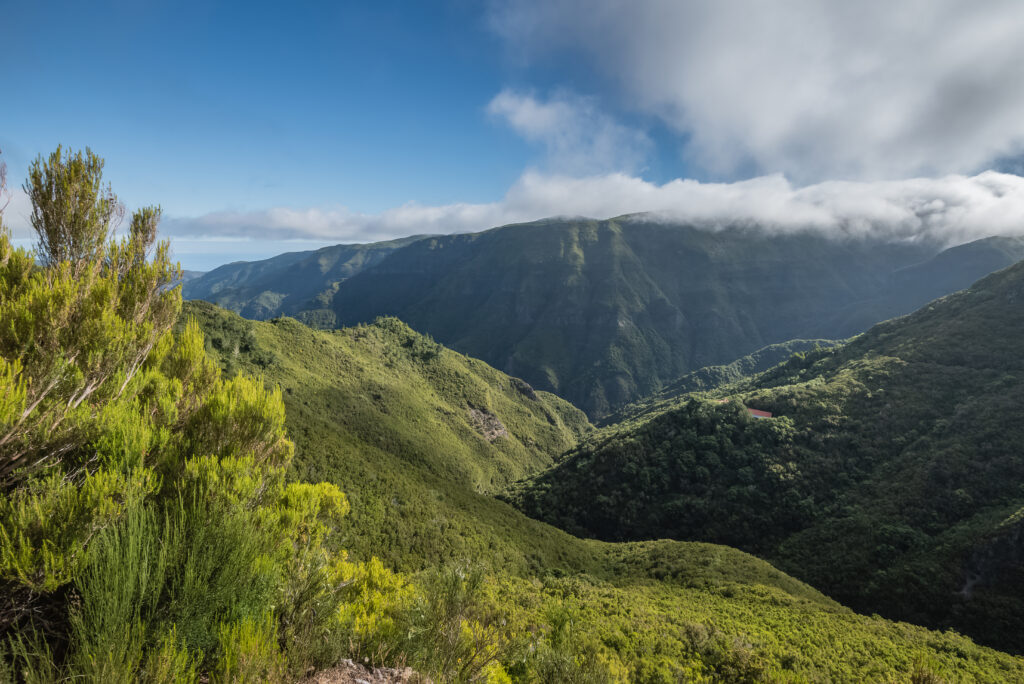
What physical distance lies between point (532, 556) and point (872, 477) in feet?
177

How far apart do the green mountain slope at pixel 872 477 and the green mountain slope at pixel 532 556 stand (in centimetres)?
1069

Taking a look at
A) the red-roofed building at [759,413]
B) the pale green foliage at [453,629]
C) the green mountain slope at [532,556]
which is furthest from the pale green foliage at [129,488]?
the red-roofed building at [759,413]

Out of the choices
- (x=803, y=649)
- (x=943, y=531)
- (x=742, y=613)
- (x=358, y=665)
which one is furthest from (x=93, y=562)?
(x=943, y=531)

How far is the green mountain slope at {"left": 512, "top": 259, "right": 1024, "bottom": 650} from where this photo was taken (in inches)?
1661

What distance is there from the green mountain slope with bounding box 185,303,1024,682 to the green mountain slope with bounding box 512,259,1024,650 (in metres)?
10.7

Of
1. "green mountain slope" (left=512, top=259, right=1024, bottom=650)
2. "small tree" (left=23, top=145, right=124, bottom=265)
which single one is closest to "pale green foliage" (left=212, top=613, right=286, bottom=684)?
"small tree" (left=23, top=145, right=124, bottom=265)

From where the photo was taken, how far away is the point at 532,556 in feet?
160

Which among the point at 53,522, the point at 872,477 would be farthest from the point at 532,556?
the point at 872,477

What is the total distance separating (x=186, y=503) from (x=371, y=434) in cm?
6502

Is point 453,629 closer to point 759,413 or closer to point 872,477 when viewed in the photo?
point 872,477

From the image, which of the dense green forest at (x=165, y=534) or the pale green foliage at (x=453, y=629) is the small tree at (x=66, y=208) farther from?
the pale green foliage at (x=453, y=629)

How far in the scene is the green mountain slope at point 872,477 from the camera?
4219cm

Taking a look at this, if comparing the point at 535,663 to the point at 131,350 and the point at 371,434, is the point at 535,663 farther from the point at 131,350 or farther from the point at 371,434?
the point at 371,434

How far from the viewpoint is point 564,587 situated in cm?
3841
